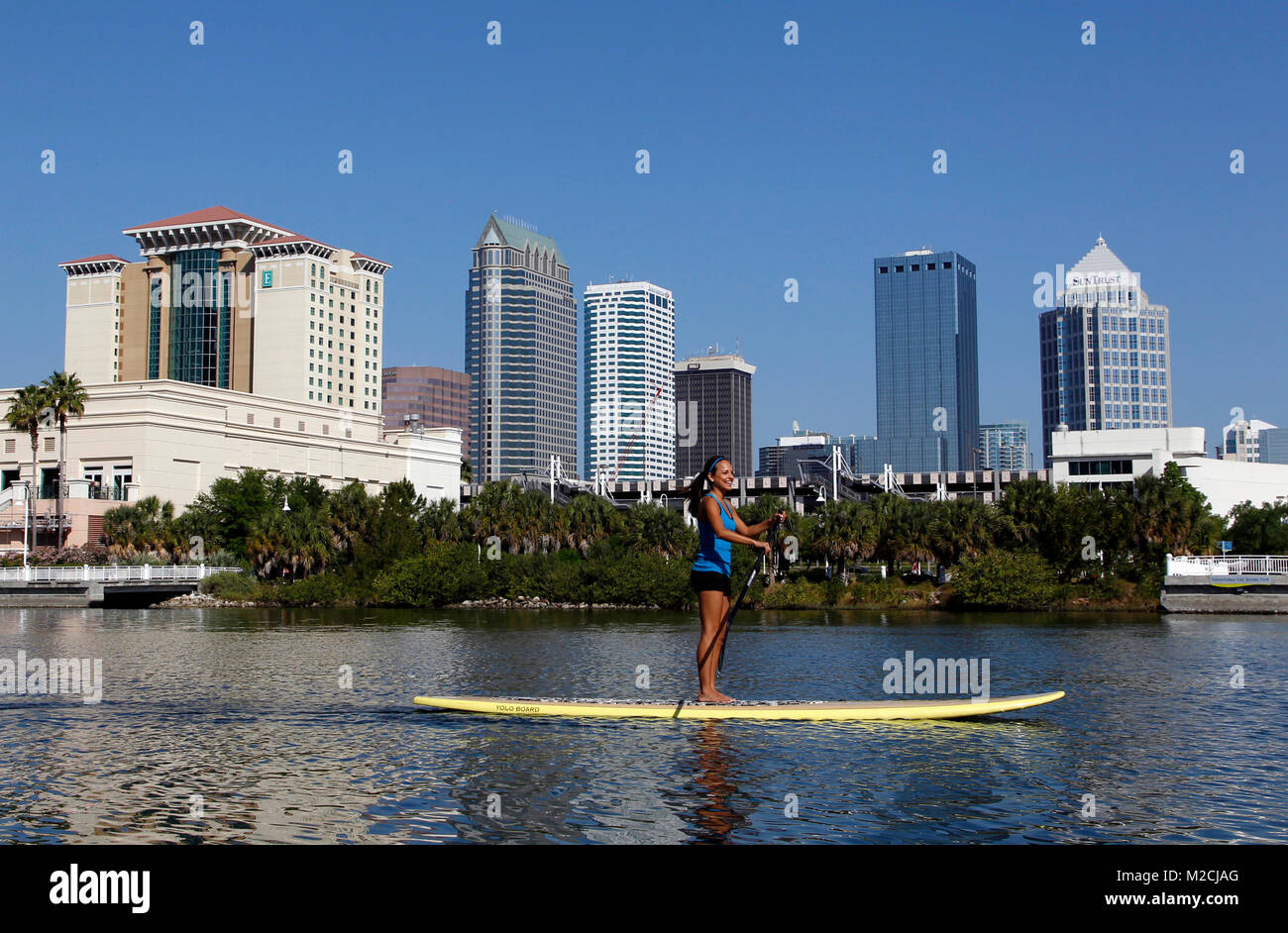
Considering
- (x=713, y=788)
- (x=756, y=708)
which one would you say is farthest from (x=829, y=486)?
(x=713, y=788)

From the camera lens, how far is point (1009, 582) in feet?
257

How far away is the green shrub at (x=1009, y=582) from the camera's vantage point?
256 ft

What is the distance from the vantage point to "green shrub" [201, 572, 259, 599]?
92.8m

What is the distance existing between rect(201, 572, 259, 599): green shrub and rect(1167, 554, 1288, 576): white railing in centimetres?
6552

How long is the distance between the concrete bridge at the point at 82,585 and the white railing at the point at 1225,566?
7222 cm

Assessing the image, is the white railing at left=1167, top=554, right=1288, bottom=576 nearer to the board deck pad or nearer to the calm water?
the calm water

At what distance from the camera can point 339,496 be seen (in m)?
99.1

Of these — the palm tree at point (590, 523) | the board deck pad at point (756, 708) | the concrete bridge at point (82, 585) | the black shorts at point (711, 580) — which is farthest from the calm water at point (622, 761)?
the palm tree at point (590, 523)

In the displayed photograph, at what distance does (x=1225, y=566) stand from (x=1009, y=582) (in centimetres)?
1306

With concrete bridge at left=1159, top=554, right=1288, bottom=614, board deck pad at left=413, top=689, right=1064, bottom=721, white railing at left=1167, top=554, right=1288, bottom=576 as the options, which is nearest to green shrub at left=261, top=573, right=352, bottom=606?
concrete bridge at left=1159, top=554, right=1288, bottom=614

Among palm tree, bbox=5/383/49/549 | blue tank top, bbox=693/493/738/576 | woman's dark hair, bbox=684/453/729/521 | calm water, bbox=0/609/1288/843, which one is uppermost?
palm tree, bbox=5/383/49/549

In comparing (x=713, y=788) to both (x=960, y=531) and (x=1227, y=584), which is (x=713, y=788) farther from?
(x=960, y=531)

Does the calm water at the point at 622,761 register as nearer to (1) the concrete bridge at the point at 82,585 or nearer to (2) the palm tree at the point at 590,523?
(1) the concrete bridge at the point at 82,585
